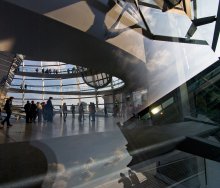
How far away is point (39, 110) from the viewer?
5984 mm

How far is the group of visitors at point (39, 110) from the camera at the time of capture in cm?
560

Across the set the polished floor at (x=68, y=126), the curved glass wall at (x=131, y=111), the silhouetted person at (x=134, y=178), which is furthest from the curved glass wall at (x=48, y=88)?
the silhouetted person at (x=134, y=178)

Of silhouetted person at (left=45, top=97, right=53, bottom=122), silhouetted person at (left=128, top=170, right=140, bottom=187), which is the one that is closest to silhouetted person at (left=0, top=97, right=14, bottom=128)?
silhouetted person at (left=45, top=97, right=53, bottom=122)

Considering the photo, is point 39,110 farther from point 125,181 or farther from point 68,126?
point 125,181

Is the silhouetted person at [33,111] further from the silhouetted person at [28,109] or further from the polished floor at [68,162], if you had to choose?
the polished floor at [68,162]

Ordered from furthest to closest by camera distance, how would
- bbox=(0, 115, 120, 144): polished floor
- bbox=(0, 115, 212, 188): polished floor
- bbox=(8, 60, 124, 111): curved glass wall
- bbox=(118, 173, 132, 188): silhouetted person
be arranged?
bbox=(0, 115, 120, 144): polished floor
bbox=(8, 60, 124, 111): curved glass wall
bbox=(0, 115, 212, 188): polished floor
bbox=(118, 173, 132, 188): silhouetted person

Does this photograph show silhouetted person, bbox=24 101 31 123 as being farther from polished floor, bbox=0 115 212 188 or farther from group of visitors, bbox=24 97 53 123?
polished floor, bbox=0 115 212 188

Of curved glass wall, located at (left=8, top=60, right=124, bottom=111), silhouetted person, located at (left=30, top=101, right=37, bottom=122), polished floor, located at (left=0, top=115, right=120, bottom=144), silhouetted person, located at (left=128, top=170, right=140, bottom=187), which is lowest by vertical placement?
silhouetted person, located at (left=128, top=170, right=140, bottom=187)

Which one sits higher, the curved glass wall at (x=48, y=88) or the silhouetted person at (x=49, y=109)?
the curved glass wall at (x=48, y=88)

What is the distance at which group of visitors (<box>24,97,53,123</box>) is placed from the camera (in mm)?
5604

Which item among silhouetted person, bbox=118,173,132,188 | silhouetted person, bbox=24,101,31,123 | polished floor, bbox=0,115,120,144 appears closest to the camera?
silhouetted person, bbox=118,173,132,188

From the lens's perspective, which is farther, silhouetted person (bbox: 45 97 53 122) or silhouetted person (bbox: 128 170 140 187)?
silhouetted person (bbox: 45 97 53 122)

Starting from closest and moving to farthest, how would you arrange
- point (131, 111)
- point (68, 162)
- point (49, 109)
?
point (68, 162) < point (49, 109) < point (131, 111)

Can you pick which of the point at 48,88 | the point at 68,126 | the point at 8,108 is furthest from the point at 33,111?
the point at 68,126
